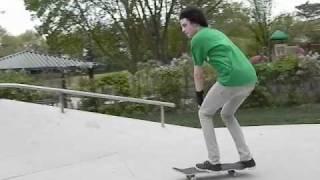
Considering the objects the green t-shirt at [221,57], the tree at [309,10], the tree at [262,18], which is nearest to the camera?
the green t-shirt at [221,57]

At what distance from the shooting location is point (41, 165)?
251 inches

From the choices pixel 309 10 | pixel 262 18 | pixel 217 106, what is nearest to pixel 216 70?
pixel 217 106

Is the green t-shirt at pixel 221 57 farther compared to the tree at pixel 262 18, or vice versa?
the tree at pixel 262 18

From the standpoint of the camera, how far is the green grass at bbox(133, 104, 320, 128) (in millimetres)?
11371

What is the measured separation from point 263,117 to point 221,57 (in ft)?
26.0

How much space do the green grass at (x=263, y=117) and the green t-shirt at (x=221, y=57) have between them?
5.99 meters

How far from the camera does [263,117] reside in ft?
41.9

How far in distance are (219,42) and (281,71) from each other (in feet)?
38.5

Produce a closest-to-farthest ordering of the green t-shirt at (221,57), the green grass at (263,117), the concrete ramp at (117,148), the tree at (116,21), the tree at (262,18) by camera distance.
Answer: the green t-shirt at (221,57), the concrete ramp at (117,148), the green grass at (263,117), the tree at (116,21), the tree at (262,18)

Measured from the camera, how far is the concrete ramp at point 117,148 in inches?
230

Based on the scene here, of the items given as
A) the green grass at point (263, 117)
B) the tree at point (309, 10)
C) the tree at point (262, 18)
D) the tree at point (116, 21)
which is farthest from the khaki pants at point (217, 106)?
the tree at point (309, 10)

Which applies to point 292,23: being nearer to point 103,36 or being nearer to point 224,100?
point 103,36

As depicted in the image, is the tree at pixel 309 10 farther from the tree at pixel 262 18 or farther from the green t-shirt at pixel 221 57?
the green t-shirt at pixel 221 57

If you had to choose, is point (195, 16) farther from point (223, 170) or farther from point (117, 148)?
point (117, 148)
